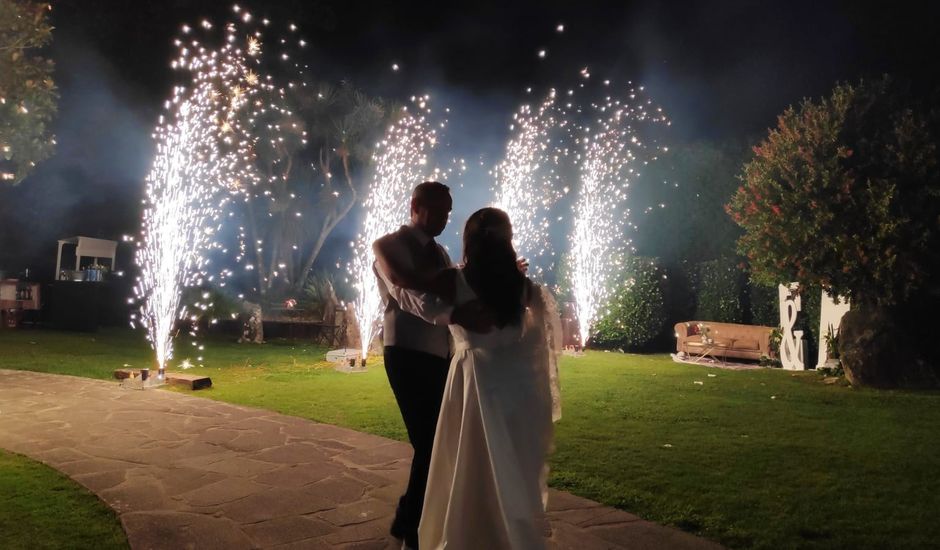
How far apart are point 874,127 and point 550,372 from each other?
30.5 ft

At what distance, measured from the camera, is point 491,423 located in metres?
2.89

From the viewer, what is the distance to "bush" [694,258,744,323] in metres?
15.3

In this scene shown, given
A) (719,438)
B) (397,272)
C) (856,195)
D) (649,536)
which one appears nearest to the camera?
(397,272)

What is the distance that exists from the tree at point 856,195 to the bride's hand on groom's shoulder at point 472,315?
28.2ft

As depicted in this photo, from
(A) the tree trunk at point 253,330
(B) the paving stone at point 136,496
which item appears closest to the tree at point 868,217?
(B) the paving stone at point 136,496

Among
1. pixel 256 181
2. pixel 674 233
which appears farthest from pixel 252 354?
pixel 674 233

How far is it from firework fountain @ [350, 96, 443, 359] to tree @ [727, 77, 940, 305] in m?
6.47

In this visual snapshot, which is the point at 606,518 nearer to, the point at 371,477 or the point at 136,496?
the point at 371,477

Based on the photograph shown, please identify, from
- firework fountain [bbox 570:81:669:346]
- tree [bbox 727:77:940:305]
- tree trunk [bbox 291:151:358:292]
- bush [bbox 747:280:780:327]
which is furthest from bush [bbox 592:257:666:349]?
tree trunk [bbox 291:151:358:292]

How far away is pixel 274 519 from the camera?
379 centimetres

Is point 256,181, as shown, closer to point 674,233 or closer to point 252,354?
point 252,354

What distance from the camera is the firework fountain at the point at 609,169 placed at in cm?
1634

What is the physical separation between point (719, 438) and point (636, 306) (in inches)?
373

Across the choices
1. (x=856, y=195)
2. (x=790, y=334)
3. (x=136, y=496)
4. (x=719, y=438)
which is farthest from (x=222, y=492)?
(x=790, y=334)
